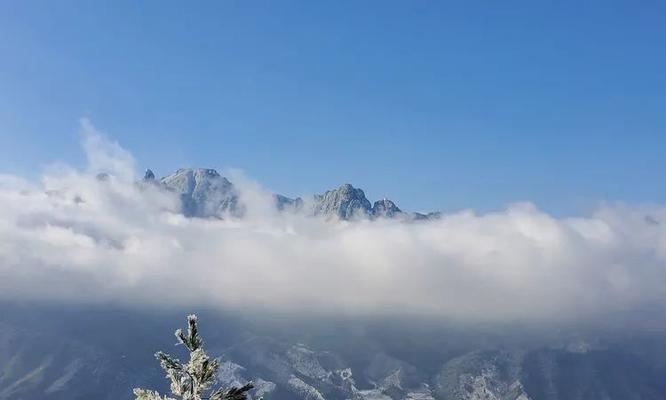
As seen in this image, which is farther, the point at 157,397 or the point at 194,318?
the point at 157,397

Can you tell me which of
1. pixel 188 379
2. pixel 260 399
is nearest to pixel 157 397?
pixel 188 379

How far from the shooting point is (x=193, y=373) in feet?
100

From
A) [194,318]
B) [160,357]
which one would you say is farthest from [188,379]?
[194,318]

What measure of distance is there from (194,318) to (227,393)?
5206 mm

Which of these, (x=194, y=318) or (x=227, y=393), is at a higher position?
(x=194, y=318)

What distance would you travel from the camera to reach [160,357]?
30703 millimetres

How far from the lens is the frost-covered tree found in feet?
98.0

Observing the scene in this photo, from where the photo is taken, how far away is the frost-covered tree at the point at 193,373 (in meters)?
29.9

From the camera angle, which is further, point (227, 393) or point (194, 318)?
point (227, 393)

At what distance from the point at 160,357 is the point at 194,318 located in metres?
3.28

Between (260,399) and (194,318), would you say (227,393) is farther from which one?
(194,318)

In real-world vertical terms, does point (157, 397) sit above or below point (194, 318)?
below

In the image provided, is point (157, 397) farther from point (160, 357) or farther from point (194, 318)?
point (194, 318)

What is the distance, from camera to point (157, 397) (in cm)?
3191
